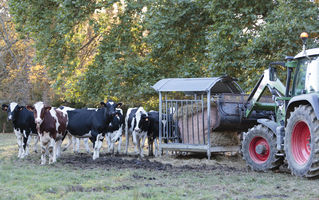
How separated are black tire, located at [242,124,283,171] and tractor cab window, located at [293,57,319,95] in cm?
132

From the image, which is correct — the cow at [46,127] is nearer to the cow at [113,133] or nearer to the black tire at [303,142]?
the cow at [113,133]

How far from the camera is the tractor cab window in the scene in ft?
30.0

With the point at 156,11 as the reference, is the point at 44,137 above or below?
below

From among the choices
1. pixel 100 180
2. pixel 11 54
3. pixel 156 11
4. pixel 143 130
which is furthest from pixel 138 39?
pixel 11 54

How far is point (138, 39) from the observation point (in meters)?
21.3

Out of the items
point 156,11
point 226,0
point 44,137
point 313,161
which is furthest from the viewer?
point 156,11

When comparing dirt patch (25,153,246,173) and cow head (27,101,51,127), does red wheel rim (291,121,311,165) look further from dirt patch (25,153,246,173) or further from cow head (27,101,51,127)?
cow head (27,101,51,127)

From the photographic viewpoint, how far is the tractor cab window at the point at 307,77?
360 inches

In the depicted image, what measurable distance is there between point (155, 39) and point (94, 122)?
556 centimetres

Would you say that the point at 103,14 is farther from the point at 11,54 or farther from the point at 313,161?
the point at 313,161

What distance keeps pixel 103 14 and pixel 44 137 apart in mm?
10996

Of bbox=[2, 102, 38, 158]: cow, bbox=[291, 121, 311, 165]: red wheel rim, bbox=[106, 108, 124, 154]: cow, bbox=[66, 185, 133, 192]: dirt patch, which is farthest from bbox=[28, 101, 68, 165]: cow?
bbox=[291, 121, 311, 165]: red wheel rim

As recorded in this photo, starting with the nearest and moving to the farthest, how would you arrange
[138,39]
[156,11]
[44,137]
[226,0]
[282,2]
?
[44,137], [282,2], [226,0], [156,11], [138,39]

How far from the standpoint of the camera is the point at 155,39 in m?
19.0
